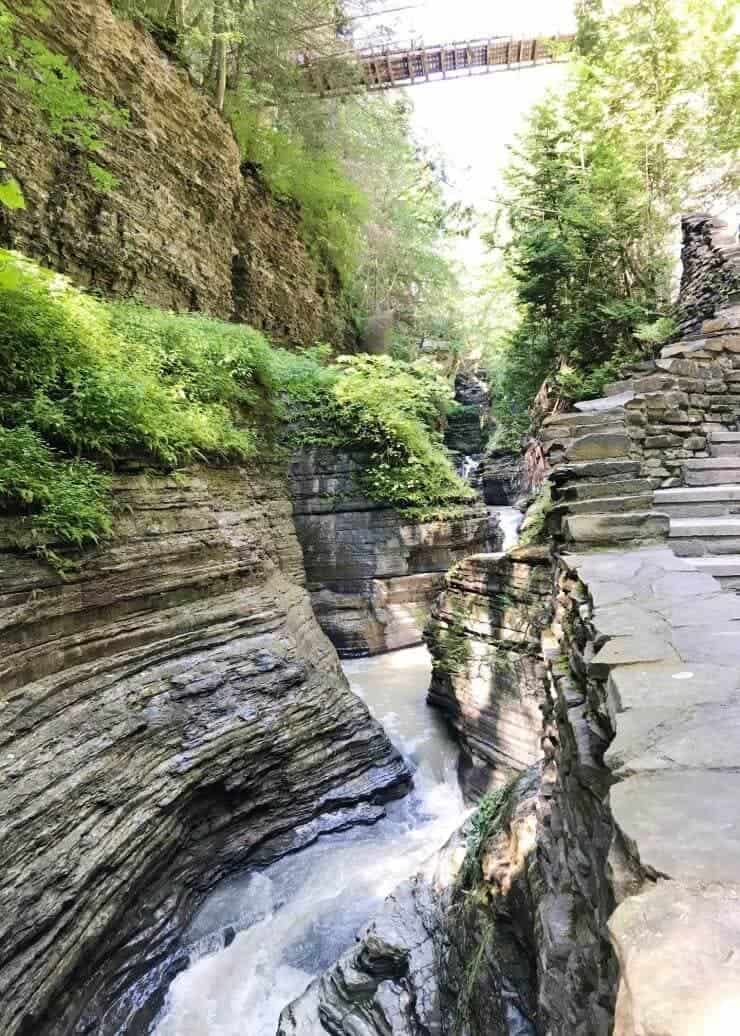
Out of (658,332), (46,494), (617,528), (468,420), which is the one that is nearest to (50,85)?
(46,494)

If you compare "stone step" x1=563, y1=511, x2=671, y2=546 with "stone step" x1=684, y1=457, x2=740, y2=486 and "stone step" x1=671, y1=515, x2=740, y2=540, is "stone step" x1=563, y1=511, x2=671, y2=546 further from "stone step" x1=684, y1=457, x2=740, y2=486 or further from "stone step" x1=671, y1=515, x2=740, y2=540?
"stone step" x1=684, y1=457, x2=740, y2=486

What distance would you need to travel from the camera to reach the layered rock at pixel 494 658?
21.7 feet

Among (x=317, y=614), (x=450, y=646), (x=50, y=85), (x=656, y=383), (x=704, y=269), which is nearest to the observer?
(x=656, y=383)

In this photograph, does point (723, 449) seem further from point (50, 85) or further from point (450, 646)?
point (50, 85)

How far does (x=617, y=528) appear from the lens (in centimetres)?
412

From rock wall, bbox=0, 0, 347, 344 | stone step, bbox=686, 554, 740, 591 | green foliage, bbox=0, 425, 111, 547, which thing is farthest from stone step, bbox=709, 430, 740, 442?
rock wall, bbox=0, 0, 347, 344

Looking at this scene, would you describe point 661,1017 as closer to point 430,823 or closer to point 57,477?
point 57,477

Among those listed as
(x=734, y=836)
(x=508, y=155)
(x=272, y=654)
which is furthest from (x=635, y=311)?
(x=734, y=836)

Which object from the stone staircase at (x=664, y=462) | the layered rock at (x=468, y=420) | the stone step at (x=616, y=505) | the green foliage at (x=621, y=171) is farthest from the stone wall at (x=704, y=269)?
the layered rock at (x=468, y=420)

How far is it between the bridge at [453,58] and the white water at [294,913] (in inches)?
626

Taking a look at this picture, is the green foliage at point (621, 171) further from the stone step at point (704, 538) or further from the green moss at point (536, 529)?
the stone step at point (704, 538)

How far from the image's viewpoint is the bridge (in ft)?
49.8

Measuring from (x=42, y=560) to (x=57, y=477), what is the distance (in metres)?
0.75

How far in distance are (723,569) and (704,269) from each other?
9258 millimetres
